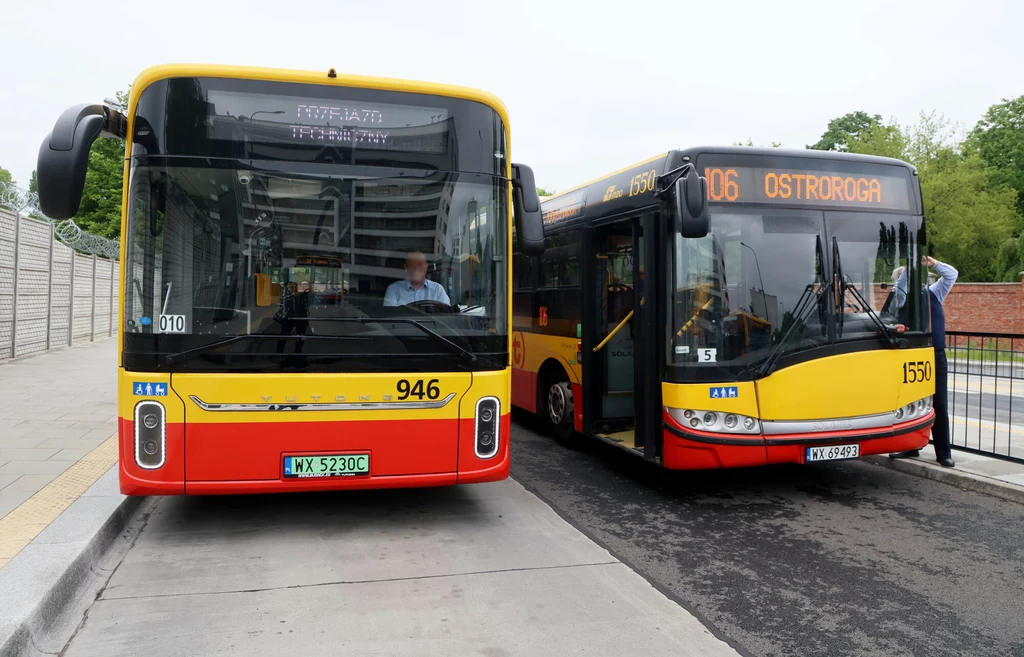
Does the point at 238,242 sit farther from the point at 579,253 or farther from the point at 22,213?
the point at 22,213

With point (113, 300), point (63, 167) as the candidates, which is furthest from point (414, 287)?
point (113, 300)

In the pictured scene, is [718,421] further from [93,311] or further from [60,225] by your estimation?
[93,311]

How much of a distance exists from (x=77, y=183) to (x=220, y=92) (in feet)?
3.44

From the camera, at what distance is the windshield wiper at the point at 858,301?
6703mm

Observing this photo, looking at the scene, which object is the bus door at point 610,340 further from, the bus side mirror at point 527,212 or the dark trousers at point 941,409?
the dark trousers at point 941,409

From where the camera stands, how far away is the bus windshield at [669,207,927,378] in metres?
6.50

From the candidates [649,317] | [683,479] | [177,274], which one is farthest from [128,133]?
[683,479]

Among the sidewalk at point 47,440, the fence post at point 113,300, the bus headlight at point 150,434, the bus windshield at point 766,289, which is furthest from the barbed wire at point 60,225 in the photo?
the bus windshield at point 766,289

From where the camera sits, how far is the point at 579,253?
28.3ft

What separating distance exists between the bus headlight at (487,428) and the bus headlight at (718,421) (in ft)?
5.25

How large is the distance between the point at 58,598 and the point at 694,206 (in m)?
4.71

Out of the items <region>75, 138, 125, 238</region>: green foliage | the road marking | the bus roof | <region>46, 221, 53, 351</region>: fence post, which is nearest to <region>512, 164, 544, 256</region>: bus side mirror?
the bus roof

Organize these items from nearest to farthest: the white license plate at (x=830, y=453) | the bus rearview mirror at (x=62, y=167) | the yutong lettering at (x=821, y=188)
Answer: the bus rearview mirror at (x=62, y=167)
the white license plate at (x=830, y=453)
the yutong lettering at (x=821, y=188)

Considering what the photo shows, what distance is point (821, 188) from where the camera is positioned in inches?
267
